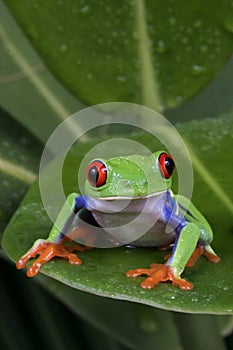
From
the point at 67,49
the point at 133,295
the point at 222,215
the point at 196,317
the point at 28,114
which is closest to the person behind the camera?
the point at 133,295

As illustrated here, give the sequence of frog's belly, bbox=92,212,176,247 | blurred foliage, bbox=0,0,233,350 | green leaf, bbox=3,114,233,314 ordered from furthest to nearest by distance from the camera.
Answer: blurred foliage, bbox=0,0,233,350 < frog's belly, bbox=92,212,176,247 < green leaf, bbox=3,114,233,314

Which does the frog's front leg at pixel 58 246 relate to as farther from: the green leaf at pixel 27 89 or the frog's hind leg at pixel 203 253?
the green leaf at pixel 27 89

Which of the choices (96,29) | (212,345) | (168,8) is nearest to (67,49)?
(96,29)

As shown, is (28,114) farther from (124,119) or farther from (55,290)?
(55,290)

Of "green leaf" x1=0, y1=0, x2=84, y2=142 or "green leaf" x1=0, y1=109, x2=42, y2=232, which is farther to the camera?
"green leaf" x1=0, y1=0, x2=84, y2=142

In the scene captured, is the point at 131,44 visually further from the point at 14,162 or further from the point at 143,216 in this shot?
the point at 143,216

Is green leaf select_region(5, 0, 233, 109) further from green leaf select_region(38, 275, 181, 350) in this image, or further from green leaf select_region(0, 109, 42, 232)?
green leaf select_region(38, 275, 181, 350)

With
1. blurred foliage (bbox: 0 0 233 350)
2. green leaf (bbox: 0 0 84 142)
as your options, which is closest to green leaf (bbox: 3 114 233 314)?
blurred foliage (bbox: 0 0 233 350)
